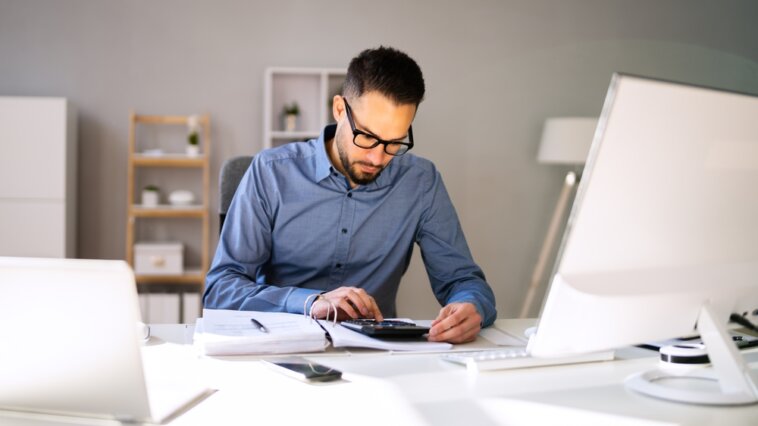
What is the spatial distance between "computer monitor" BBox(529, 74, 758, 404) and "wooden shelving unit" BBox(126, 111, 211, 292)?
11.8 feet

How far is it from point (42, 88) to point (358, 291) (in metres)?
3.63

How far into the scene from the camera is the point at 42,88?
4.56m

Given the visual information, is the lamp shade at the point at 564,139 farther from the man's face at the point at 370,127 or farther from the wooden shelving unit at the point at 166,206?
the man's face at the point at 370,127

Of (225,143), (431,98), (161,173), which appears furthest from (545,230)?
(161,173)

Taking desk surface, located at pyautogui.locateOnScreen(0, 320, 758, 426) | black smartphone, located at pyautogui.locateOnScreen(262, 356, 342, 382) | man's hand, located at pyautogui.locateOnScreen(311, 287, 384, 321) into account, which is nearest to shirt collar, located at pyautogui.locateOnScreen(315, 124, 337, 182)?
man's hand, located at pyautogui.locateOnScreen(311, 287, 384, 321)

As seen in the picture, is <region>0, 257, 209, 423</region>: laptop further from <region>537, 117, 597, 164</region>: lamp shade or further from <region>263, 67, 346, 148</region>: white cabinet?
<region>537, 117, 597, 164</region>: lamp shade

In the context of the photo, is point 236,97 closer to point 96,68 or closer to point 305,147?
point 96,68

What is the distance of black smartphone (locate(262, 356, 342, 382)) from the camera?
1.19 m

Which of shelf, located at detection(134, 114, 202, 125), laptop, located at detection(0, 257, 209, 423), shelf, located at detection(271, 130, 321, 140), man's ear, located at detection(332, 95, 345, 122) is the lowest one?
laptop, located at detection(0, 257, 209, 423)

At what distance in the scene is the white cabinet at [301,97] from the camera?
4.58 m

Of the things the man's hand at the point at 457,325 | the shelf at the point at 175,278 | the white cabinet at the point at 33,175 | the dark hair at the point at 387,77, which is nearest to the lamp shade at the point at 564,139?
the shelf at the point at 175,278

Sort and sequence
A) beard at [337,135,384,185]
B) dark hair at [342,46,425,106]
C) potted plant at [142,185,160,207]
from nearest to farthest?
dark hair at [342,46,425,106] < beard at [337,135,384,185] < potted plant at [142,185,160,207]

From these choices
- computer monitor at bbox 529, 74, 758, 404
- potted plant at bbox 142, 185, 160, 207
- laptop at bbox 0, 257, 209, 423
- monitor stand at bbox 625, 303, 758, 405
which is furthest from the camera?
potted plant at bbox 142, 185, 160, 207

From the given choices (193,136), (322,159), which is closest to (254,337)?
(322,159)
